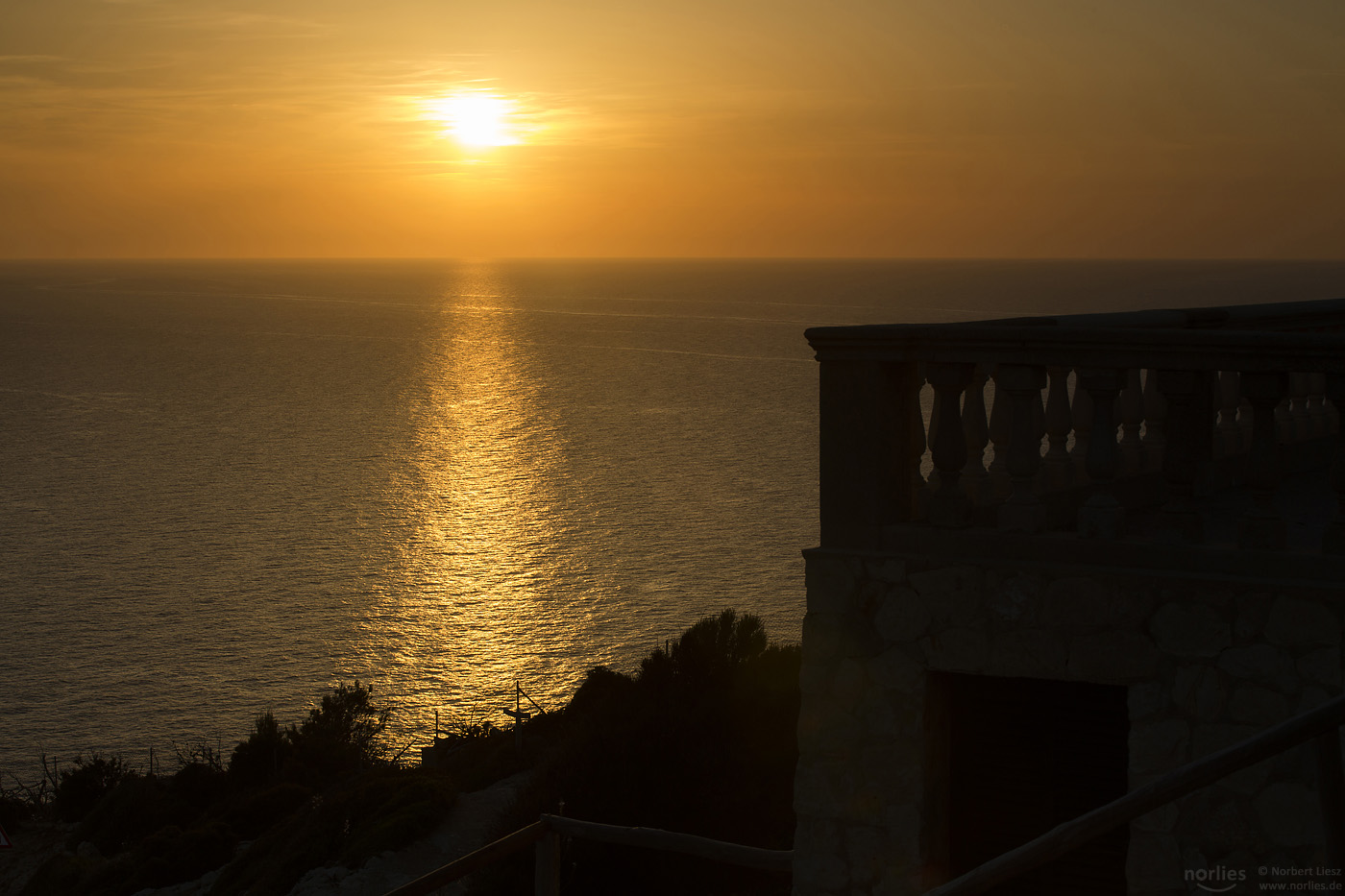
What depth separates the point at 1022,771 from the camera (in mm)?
5660

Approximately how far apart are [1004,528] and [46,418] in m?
121

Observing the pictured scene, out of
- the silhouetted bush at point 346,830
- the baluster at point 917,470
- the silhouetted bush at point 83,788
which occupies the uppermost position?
the baluster at point 917,470

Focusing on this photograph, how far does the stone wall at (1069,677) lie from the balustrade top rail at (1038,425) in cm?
23

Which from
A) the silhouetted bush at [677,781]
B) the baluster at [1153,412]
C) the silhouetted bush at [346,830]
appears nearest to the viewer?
the baluster at [1153,412]

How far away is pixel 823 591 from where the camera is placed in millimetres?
5562

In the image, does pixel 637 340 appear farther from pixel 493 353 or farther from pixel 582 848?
pixel 582 848

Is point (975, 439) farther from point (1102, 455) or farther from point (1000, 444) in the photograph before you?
point (1102, 455)

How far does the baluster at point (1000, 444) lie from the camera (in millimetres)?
5594

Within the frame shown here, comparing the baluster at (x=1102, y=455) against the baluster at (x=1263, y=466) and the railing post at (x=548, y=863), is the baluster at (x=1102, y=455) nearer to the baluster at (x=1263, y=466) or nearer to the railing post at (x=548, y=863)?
the baluster at (x=1263, y=466)

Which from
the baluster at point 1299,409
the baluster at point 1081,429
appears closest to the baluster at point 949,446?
the baluster at point 1081,429

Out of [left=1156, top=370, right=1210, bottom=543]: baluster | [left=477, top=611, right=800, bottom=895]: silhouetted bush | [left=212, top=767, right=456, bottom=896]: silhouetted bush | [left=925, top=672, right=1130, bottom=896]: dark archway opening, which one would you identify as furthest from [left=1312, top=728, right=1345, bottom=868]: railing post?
[left=212, top=767, right=456, bottom=896]: silhouetted bush

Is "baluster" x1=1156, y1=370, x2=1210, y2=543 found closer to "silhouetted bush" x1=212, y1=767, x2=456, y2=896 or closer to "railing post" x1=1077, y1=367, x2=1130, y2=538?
"railing post" x1=1077, y1=367, x2=1130, y2=538

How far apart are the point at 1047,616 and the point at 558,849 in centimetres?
281

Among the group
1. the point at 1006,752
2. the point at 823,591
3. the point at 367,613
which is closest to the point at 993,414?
the point at 823,591
